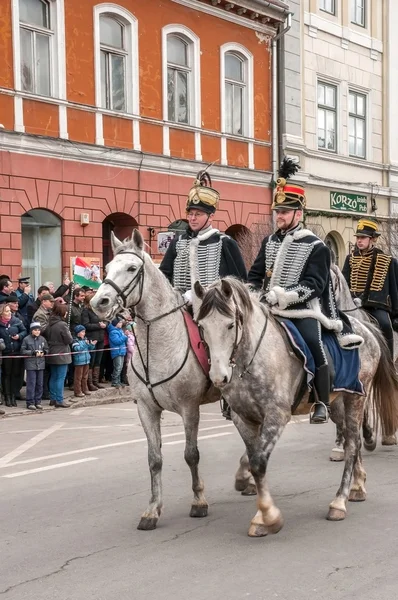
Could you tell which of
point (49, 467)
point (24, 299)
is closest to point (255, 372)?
point (49, 467)

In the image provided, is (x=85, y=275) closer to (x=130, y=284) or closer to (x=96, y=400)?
(x=96, y=400)

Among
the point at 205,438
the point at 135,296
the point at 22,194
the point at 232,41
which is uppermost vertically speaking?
the point at 232,41

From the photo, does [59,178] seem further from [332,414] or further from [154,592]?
[154,592]

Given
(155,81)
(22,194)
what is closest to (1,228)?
(22,194)

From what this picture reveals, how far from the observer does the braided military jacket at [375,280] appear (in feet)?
34.8

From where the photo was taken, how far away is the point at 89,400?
1580 centimetres

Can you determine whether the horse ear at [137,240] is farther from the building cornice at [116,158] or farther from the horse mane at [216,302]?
the building cornice at [116,158]

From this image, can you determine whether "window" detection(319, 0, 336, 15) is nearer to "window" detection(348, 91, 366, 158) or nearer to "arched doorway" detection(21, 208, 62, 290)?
"window" detection(348, 91, 366, 158)

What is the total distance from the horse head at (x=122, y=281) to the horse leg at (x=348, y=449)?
209cm

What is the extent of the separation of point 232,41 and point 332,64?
518 cm

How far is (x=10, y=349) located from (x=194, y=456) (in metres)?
8.50

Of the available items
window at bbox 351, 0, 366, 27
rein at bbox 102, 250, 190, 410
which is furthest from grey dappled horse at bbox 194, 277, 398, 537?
window at bbox 351, 0, 366, 27

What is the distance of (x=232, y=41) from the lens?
24.4 meters

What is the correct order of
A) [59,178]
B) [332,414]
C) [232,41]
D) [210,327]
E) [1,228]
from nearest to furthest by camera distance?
[210,327] → [332,414] → [1,228] → [59,178] → [232,41]
